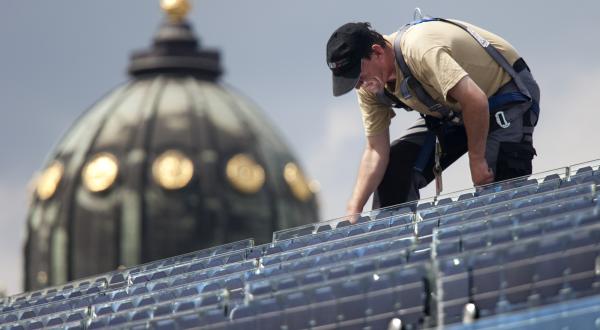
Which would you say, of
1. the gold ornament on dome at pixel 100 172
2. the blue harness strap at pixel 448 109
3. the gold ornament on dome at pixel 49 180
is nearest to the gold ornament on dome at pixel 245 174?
the gold ornament on dome at pixel 100 172

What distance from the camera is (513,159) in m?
15.3

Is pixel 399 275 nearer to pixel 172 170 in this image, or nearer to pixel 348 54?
pixel 348 54

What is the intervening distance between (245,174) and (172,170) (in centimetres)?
253

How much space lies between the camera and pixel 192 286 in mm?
16203

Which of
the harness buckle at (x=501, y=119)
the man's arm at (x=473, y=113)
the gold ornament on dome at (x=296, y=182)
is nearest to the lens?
the man's arm at (x=473, y=113)

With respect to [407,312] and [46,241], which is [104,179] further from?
[407,312]

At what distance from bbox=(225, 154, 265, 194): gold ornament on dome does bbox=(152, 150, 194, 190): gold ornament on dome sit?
1246 millimetres

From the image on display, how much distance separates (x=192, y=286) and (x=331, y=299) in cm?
257

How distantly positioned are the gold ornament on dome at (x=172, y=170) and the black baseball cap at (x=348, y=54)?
4840cm

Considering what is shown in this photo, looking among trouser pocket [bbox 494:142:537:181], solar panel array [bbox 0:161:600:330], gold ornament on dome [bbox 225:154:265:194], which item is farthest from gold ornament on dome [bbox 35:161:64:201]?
trouser pocket [bbox 494:142:537:181]

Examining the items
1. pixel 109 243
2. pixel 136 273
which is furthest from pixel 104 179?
pixel 136 273

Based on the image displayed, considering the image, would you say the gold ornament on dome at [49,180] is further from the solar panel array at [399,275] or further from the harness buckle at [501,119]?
the harness buckle at [501,119]

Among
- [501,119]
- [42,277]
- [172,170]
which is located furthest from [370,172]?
[42,277]

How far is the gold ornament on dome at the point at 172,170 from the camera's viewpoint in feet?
207
